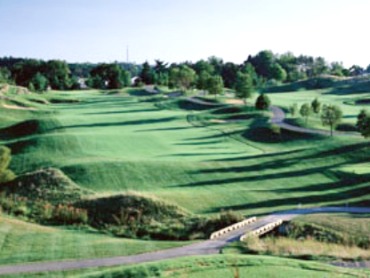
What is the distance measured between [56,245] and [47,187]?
47.7 feet

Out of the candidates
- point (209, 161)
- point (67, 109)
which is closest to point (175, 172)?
point (209, 161)

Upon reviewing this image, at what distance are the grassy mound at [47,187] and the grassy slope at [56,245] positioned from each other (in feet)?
27.5

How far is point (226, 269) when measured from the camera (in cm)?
1878

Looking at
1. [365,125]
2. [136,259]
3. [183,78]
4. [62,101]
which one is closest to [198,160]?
[365,125]

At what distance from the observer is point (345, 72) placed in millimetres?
163375

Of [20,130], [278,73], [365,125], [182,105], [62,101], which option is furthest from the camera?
[278,73]

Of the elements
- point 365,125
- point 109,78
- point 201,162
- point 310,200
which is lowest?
point 310,200

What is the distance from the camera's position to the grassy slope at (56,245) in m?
22.6

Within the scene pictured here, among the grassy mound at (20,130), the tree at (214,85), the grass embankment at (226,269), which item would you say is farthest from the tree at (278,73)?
the grass embankment at (226,269)

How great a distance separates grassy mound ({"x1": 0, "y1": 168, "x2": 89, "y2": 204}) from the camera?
36625 millimetres

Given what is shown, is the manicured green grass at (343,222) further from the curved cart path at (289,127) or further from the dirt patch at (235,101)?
the dirt patch at (235,101)

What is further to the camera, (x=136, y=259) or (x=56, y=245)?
(x=56, y=245)

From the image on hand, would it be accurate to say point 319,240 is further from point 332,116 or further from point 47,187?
point 332,116

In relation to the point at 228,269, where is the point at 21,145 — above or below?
below
